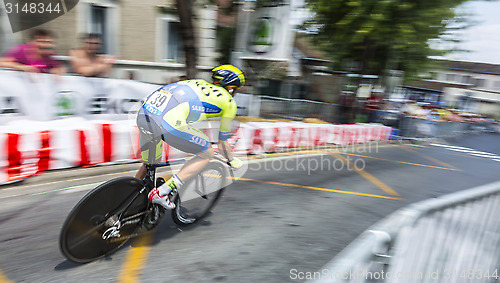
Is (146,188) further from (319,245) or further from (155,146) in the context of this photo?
(319,245)

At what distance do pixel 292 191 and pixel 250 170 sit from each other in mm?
1484

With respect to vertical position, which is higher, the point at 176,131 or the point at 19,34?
the point at 19,34

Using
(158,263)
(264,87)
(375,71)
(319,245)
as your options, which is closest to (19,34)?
(158,263)

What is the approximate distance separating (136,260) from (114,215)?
54 centimetres

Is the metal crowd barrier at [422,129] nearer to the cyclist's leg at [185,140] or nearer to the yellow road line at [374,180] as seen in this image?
the yellow road line at [374,180]

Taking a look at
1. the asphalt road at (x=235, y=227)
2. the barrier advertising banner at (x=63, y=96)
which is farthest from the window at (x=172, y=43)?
the asphalt road at (x=235, y=227)

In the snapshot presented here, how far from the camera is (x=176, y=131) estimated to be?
363 cm

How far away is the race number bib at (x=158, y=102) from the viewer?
3.61 meters

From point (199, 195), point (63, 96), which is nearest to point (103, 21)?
point (63, 96)

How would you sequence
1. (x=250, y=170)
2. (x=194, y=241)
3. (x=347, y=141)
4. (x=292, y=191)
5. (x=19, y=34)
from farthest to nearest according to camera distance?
(x=347, y=141)
(x=19, y=34)
(x=250, y=170)
(x=292, y=191)
(x=194, y=241)

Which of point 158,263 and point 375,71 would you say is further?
point 375,71

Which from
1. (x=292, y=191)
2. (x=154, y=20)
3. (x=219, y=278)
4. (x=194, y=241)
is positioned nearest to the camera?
(x=219, y=278)

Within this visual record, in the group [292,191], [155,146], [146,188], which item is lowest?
[292,191]

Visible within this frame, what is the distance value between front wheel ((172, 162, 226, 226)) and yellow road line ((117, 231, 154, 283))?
1.47 ft
